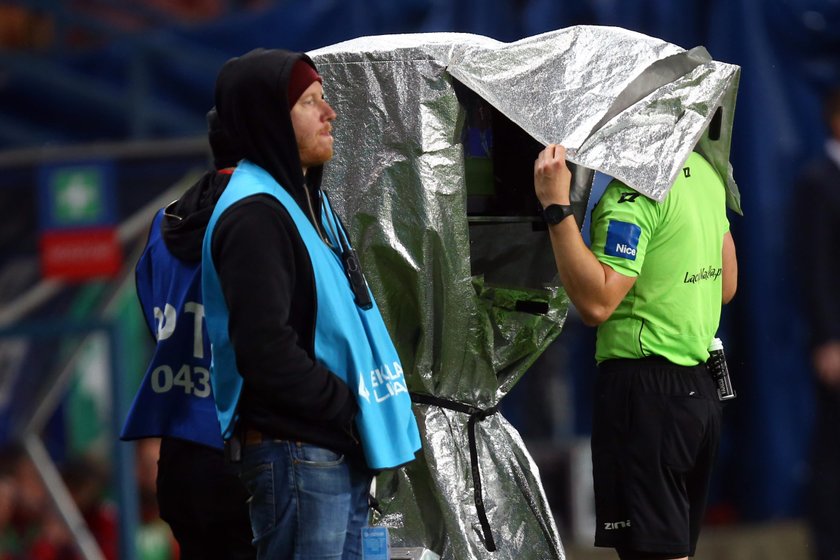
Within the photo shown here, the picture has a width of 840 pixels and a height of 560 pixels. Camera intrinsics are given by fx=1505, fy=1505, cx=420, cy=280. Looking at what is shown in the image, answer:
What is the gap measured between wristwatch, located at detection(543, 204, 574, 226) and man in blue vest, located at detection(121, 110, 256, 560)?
759 mm

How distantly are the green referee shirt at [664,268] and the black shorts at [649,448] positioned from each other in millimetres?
52

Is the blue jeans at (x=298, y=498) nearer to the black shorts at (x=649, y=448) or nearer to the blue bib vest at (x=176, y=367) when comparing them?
the blue bib vest at (x=176, y=367)

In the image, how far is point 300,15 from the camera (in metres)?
7.85

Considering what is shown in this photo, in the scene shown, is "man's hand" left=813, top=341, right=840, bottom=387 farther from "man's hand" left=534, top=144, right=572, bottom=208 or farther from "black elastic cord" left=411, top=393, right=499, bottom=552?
"man's hand" left=534, top=144, right=572, bottom=208

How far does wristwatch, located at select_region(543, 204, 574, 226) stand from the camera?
3.55 m

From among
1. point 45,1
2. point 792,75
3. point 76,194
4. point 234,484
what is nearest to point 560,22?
point 792,75

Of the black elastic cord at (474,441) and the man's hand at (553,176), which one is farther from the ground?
the man's hand at (553,176)

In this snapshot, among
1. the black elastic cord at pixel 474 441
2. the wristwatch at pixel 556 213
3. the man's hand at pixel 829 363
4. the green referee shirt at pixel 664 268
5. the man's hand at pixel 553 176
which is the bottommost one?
the man's hand at pixel 829 363

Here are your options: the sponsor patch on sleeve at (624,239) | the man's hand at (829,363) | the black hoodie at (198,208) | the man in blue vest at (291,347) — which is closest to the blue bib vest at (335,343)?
the man in blue vest at (291,347)

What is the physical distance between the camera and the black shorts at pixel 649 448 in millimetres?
3627


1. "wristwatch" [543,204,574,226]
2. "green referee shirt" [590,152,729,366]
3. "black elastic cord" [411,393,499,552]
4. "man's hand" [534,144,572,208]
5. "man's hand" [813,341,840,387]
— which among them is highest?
"man's hand" [534,144,572,208]

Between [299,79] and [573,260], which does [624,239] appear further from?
[299,79]

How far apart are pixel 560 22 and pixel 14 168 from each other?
2759mm

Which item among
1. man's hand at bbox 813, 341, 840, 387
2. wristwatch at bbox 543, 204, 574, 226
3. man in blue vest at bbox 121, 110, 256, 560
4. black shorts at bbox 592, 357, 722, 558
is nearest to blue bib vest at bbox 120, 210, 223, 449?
man in blue vest at bbox 121, 110, 256, 560
